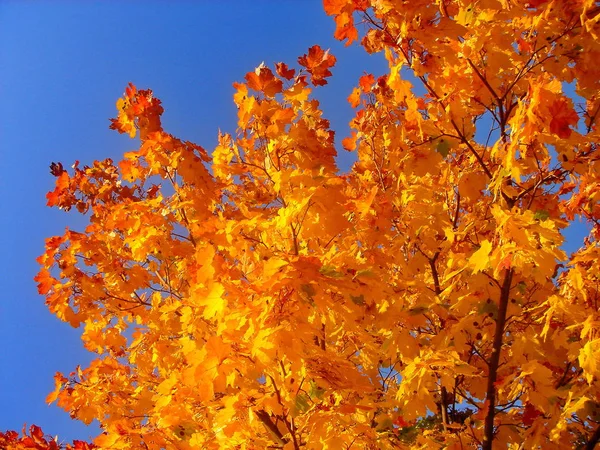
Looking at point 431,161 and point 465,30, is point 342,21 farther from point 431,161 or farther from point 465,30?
point 431,161

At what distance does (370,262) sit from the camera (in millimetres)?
3109

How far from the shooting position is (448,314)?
319cm

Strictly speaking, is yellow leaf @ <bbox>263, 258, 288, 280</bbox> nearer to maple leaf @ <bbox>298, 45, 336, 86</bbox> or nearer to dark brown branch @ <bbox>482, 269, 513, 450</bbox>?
dark brown branch @ <bbox>482, 269, 513, 450</bbox>

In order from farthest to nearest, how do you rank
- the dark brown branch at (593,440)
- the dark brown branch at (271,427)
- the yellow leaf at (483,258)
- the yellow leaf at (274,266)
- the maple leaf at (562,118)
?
the dark brown branch at (593,440) < the dark brown branch at (271,427) < the yellow leaf at (483,258) < the maple leaf at (562,118) < the yellow leaf at (274,266)

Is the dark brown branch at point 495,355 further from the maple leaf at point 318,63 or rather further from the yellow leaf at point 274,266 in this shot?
the maple leaf at point 318,63

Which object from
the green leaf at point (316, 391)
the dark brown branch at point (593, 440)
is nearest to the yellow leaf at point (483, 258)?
the green leaf at point (316, 391)

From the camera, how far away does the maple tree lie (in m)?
2.21

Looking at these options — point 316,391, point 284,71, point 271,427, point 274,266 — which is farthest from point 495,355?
point 284,71

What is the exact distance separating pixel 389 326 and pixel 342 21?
1946mm

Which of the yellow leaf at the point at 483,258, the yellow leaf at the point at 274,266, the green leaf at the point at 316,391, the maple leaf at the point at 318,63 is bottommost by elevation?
the green leaf at the point at 316,391

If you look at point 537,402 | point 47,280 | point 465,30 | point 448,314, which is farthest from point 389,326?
point 47,280

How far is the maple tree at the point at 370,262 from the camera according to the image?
7.26 feet

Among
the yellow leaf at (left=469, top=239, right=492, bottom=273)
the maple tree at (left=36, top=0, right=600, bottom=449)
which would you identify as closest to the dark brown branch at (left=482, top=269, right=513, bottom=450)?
the maple tree at (left=36, top=0, right=600, bottom=449)

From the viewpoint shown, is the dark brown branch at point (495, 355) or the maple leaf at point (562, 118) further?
the dark brown branch at point (495, 355)
